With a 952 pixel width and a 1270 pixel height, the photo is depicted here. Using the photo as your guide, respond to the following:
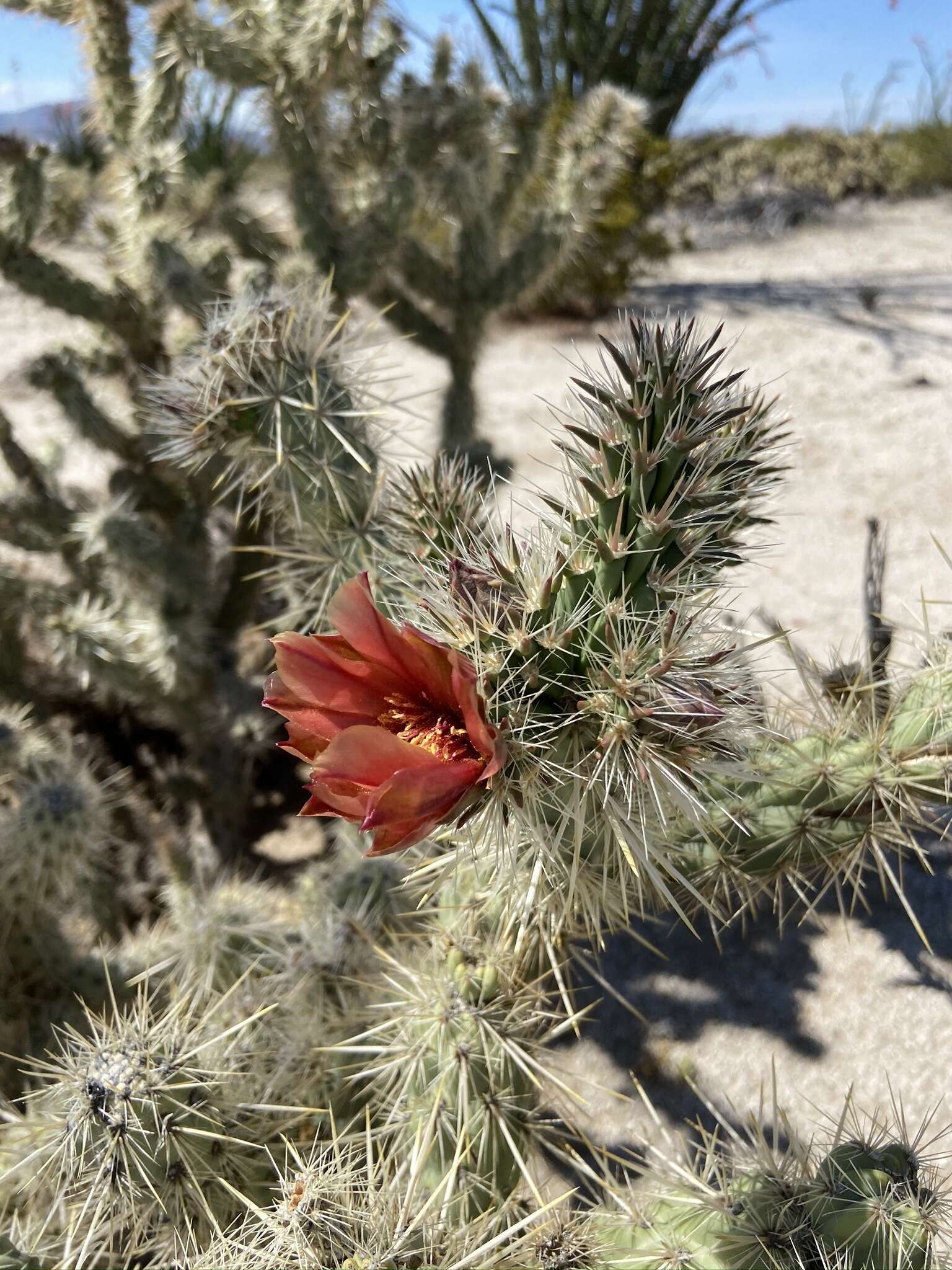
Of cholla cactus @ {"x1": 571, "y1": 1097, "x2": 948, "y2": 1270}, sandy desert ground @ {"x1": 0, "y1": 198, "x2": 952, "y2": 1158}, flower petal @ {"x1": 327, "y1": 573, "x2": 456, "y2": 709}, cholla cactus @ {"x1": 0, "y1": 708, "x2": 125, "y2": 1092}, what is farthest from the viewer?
cholla cactus @ {"x1": 0, "y1": 708, "x2": 125, "y2": 1092}

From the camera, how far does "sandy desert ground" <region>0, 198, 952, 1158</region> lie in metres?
1.98

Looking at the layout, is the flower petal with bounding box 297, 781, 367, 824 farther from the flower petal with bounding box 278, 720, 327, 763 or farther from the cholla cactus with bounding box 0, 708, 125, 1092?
the cholla cactus with bounding box 0, 708, 125, 1092

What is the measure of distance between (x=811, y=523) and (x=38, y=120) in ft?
25.5

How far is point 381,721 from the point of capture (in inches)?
39.3

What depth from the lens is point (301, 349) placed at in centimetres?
193

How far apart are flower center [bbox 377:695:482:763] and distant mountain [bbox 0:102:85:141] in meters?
3.16

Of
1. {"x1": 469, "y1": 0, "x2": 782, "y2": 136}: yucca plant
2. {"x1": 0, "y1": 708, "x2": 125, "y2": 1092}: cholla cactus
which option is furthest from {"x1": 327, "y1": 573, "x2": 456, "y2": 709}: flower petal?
{"x1": 469, "y1": 0, "x2": 782, "y2": 136}: yucca plant

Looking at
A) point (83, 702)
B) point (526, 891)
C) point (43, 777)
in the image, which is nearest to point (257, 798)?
point (83, 702)

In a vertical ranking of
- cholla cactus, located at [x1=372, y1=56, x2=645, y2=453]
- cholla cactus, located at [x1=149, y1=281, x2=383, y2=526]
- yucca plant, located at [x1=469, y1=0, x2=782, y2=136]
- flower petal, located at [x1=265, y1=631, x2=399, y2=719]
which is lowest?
flower petal, located at [x1=265, y1=631, x2=399, y2=719]

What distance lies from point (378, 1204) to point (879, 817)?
40.6 inches

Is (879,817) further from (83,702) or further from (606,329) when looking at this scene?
(606,329)

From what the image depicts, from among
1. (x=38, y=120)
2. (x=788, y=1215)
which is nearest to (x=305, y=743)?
(x=788, y=1215)

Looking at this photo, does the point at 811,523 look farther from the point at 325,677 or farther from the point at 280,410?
the point at 325,677

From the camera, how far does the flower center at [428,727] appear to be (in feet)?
3.26
